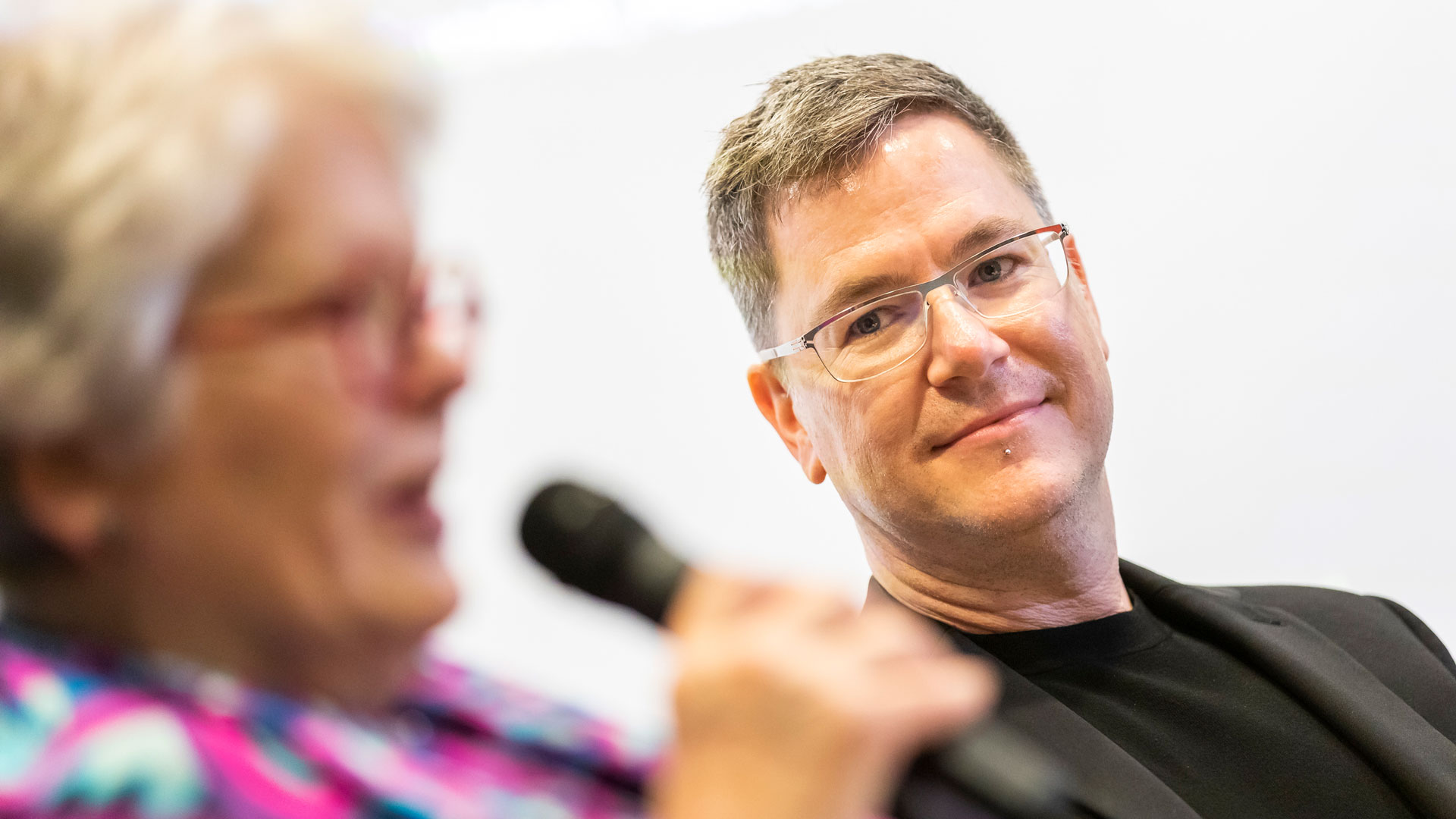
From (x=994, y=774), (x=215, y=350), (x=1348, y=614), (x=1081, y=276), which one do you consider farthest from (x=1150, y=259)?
(x=215, y=350)

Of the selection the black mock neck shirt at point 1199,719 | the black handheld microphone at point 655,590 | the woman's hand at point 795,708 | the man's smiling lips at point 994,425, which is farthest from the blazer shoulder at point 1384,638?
the woman's hand at point 795,708

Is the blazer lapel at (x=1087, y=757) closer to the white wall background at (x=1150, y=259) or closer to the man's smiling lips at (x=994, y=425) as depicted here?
the man's smiling lips at (x=994, y=425)

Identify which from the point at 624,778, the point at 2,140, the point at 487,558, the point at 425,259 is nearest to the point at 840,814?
the point at 624,778

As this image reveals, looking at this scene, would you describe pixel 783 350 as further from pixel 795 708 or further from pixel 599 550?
pixel 795 708

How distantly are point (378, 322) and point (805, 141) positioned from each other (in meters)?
1.04

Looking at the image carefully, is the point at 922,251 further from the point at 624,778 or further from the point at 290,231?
the point at 290,231

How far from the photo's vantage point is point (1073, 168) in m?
2.39

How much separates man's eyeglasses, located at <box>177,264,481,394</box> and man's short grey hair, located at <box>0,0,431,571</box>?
33 millimetres

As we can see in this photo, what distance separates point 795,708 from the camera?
48cm

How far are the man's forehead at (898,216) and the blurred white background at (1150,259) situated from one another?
76cm

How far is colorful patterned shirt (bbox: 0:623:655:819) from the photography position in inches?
17.8

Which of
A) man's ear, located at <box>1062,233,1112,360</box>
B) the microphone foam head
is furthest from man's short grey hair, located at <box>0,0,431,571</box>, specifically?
man's ear, located at <box>1062,233,1112,360</box>

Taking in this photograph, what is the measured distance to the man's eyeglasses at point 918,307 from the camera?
143 cm

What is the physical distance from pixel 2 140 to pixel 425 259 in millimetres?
218
